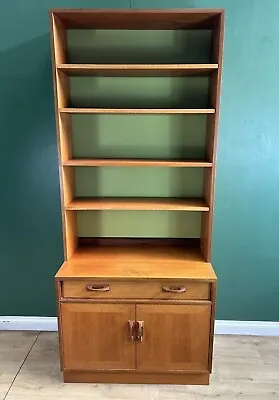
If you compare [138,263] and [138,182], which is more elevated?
[138,182]

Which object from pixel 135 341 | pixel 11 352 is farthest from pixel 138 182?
pixel 11 352

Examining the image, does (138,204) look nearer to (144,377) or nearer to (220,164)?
(220,164)

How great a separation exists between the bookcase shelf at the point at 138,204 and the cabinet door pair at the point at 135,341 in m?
0.58

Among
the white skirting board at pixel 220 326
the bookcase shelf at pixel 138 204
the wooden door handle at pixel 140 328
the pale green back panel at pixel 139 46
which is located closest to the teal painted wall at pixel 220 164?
the white skirting board at pixel 220 326

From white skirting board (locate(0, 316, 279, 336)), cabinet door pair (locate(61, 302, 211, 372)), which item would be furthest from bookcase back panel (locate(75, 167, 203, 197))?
white skirting board (locate(0, 316, 279, 336))

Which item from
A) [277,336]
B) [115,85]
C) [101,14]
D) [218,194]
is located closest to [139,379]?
[277,336]

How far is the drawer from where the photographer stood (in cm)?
197

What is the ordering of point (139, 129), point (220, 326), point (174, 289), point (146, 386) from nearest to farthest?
point (174, 289) < point (146, 386) < point (139, 129) < point (220, 326)

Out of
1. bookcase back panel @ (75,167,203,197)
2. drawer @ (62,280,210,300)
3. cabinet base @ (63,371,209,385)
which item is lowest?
cabinet base @ (63,371,209,385)

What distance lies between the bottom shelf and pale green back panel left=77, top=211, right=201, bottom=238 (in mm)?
99

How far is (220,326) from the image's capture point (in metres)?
2.60

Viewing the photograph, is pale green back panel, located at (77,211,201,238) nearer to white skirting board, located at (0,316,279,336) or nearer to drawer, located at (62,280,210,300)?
drawer, located at (62,280,210,300)

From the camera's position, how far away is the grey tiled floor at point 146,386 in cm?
203

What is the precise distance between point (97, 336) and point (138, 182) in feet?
3.45
